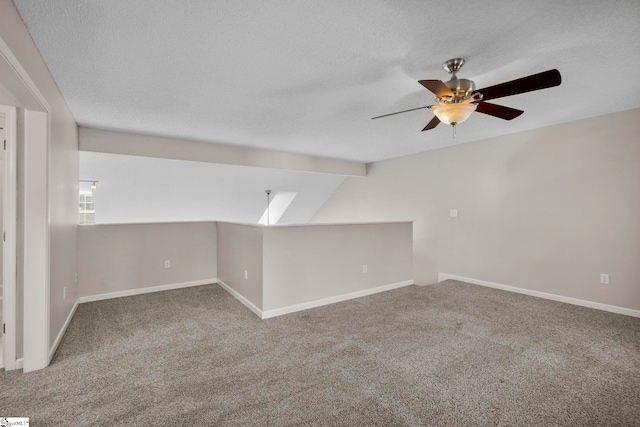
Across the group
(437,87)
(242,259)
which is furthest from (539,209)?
(242,259)

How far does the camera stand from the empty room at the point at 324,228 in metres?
1.69

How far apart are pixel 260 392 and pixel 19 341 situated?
1.77 m

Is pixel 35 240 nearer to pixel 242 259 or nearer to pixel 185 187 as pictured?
pixel 242 259

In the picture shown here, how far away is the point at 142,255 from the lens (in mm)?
3973

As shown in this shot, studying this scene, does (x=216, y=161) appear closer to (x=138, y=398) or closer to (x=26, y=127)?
(x=26, y=127)

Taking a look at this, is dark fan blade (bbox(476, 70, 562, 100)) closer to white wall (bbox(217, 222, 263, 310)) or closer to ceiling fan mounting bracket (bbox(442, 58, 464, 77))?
ceiling fan mounting bracket (bbox(442, 58, 464, 77))

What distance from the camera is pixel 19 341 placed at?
208cm

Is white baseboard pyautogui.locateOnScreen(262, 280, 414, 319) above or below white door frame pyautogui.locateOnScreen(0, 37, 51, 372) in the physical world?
below

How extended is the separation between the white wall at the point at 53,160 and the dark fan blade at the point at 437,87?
223 cm

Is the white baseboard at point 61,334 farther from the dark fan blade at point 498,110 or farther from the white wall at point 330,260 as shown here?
the dark fan blade at point 498,110

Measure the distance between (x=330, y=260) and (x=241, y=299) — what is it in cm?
117

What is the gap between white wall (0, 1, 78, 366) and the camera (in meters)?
1.64

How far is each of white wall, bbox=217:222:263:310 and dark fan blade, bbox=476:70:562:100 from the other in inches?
91.4

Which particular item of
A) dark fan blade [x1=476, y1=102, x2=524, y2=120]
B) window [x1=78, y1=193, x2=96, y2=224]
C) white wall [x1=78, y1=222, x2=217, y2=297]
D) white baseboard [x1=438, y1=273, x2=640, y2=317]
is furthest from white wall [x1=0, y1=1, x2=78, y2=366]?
window [x1=78, y1=193, x2=96, y2=224]
